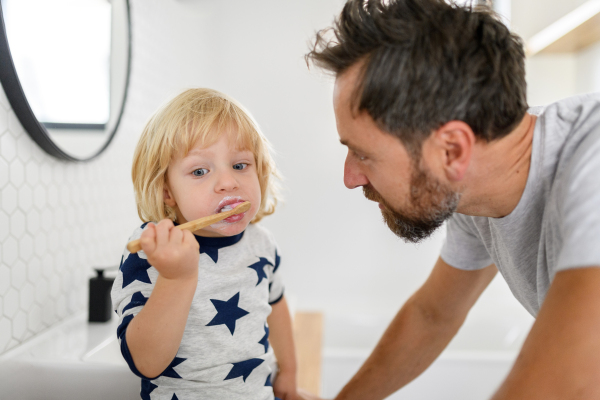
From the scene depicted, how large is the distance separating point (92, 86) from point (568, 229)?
1.16 m

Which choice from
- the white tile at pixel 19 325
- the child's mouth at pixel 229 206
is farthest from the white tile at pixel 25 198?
the child's mouth at pixel 229 206

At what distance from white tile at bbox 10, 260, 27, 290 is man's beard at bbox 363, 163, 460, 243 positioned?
0.73 metres

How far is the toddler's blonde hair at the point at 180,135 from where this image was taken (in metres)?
0.83

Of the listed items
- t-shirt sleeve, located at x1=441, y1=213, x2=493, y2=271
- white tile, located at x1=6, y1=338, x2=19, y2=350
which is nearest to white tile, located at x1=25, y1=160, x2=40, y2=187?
white tile, located at x1=6, y1=338, x2=19, y2=350

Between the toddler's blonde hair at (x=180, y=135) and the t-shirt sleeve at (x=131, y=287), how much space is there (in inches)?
4.9

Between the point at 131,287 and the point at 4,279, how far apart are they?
0.33 metres

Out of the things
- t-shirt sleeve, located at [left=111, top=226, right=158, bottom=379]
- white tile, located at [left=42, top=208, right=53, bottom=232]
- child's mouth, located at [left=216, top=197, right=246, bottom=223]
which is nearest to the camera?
t-shirt sleeve, located at [left=111, top=226, right=158, bottom=379]

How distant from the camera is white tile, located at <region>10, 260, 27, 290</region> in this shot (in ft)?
3.05

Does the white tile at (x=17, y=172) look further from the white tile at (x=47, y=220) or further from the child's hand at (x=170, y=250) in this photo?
the child's hand at (x=170, y=250)

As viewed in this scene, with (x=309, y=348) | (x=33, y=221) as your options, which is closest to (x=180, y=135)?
(x=33, y=221)

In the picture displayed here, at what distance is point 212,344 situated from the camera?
81 cm

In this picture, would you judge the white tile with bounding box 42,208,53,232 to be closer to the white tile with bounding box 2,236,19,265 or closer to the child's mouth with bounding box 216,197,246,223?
the white tile with bounding box 2,236,19,265

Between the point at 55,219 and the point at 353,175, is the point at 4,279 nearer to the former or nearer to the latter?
the point at 55,219

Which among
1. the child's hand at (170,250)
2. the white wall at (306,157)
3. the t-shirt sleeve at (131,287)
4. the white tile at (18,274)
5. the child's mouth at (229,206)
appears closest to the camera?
the child's hand at (170,250)
